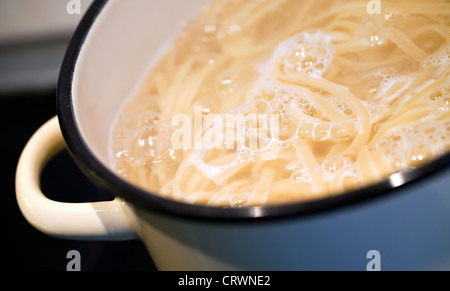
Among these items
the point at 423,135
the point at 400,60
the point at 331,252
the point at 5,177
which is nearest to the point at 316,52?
the point at 400,60

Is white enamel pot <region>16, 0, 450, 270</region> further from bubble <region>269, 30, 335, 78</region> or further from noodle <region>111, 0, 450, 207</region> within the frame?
bubble <region>269, 30, 335, 78</region>

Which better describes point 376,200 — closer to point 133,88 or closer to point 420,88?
point 420,88
